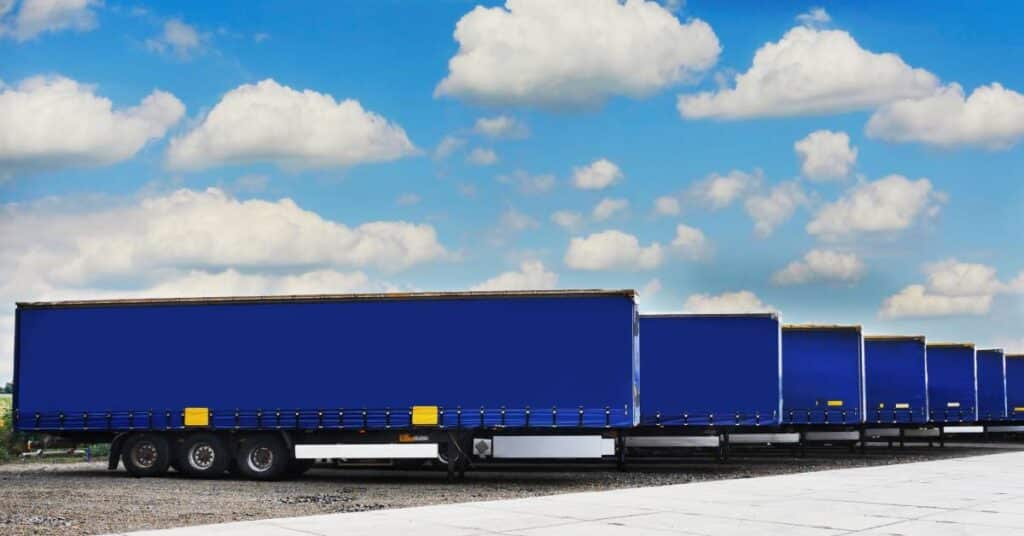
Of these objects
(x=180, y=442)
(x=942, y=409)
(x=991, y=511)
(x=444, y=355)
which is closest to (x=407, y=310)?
(x=444, y=355)

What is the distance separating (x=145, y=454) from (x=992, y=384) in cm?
2961

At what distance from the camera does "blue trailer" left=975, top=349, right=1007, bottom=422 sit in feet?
133

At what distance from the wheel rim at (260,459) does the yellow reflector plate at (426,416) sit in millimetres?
3032

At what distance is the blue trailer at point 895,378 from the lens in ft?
112

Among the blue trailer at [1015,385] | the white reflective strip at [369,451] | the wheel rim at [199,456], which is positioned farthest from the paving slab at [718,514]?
the blue trailer at [1015,385]

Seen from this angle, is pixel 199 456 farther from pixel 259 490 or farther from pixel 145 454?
pixel 259 490

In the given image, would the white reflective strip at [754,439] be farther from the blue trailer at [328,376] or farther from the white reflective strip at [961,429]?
the white reflective strip at [961,429]

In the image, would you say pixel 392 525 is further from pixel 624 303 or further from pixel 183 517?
pixel 624 303

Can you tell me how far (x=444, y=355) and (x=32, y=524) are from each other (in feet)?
29.1

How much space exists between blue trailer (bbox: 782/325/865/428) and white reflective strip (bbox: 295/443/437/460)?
12219 mm

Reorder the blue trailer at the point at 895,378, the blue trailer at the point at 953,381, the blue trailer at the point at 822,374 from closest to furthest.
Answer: the blue trailer at the point at 822,374
the blue trailer at the point at 895,378
the blue trailer at the point at 953,381

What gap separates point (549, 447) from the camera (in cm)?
2192

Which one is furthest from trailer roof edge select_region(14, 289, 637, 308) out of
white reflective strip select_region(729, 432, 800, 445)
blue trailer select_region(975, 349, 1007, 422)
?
blue trailer select_region(975, 349, 1007, 422)

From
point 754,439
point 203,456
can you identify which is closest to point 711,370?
point 754,439
